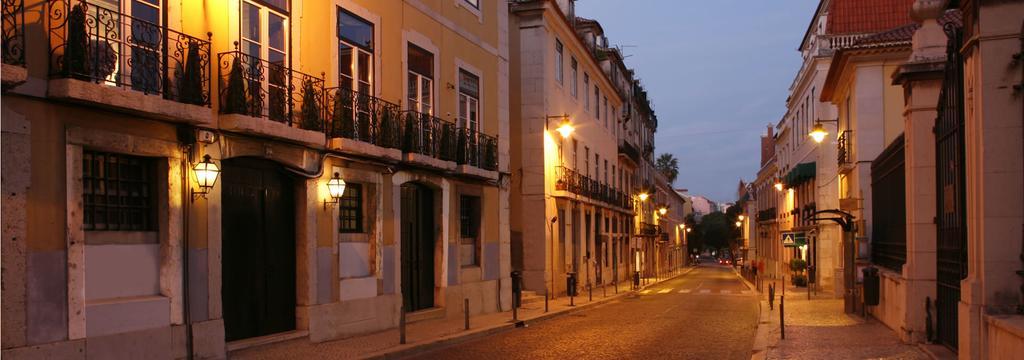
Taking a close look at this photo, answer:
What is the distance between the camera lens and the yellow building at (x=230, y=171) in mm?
9703

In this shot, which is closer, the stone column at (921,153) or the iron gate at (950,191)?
the iron gate at (950,191)

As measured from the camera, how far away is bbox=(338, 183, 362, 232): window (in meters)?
16.5

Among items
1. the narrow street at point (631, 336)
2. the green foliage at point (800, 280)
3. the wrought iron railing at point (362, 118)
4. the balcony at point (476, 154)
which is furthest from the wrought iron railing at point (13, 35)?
the green foliage at point (800, 280)

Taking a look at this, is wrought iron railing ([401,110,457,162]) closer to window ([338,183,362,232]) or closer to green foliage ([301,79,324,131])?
window ([338,183,362,232])

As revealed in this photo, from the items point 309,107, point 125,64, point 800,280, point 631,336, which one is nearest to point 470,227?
point 631,336

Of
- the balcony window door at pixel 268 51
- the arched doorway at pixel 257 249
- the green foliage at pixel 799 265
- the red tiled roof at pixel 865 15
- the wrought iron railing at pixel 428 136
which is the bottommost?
the green foliage at pixel 799 265

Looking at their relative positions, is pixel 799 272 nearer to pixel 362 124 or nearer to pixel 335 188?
pixel 362 124

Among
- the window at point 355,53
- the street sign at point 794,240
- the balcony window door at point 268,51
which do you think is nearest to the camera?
the balcony window door at point 268,51

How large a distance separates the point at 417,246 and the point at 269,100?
275 inches

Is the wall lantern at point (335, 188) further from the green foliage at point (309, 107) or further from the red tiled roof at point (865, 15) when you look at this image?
the red tiled roof at point (865, 15)

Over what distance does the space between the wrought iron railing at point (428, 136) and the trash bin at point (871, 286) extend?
364 inches

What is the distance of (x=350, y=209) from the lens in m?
16.8

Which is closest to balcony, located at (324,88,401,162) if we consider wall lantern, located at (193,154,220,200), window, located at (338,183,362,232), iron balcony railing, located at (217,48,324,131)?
iron balcony railing, located at (217,48,324,131)

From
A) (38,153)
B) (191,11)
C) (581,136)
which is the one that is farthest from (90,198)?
(581,136)
